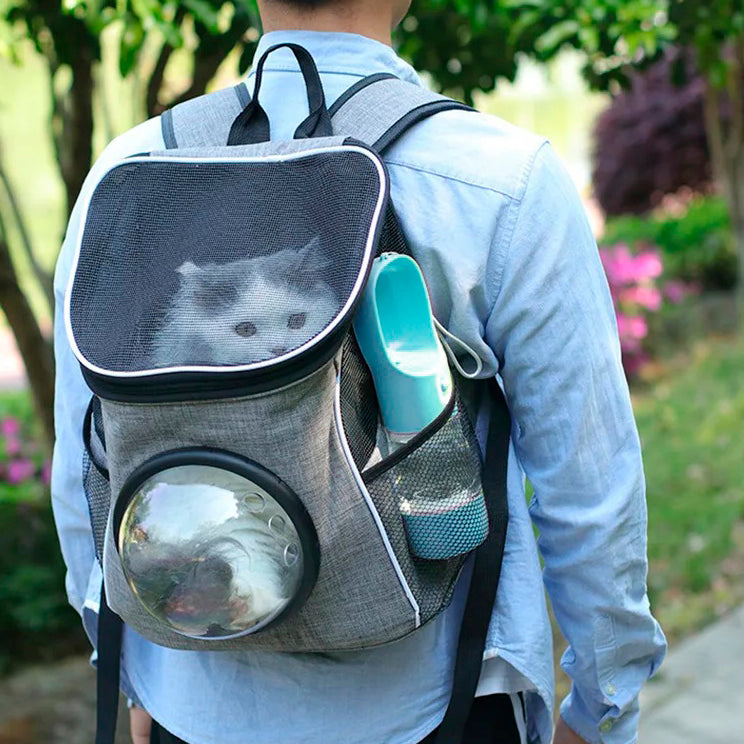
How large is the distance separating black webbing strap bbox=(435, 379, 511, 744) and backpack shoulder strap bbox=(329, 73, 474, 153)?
375 millimetres

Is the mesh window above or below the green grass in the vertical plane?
above

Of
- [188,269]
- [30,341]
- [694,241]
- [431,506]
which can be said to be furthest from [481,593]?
[694,241]

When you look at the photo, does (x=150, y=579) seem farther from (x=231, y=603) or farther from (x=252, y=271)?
(x=252, y=271)

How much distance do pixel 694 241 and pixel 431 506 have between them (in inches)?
375

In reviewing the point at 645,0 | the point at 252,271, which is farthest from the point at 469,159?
the point at 645,0

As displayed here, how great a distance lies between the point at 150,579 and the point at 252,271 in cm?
33

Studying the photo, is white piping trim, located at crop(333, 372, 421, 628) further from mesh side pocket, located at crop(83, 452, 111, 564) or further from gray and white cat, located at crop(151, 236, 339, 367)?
mesh side pocket, located at crop(83, 452, 111, 564)

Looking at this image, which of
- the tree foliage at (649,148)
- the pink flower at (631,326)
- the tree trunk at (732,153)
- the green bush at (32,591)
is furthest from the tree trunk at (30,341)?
the tree foliage at (649,148)

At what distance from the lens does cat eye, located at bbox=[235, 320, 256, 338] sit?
3.43ft

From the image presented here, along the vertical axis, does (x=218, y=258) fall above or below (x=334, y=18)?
below

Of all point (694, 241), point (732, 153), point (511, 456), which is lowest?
point (694, 241)

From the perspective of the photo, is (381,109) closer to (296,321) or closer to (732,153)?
(296,321)

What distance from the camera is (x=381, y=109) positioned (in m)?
1.22

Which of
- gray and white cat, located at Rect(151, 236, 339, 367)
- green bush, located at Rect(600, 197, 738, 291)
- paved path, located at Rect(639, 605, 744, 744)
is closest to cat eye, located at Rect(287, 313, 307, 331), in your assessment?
gray and white cat, located at Rect(151, 236, 339, 367)
